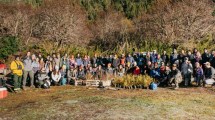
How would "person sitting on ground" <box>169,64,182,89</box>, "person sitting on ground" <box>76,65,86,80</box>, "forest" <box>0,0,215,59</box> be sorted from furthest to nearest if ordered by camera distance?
"forest" <box>0,0,215,59</box>
"person sitting on ground" <box>76,65,86,80</box>
"person sitting on ground" <box>169,64,182,89</box>

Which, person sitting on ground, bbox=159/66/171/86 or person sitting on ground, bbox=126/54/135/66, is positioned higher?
person sitting on ground, bbox=126/54/135/66

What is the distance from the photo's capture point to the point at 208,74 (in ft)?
73.6

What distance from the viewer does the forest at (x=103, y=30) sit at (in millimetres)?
34562

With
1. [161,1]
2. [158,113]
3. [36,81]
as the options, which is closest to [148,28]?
[161,1]

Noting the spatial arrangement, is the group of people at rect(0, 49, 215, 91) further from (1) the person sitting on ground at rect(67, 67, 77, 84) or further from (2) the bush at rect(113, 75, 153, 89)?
(2) the bush at rect(113, 75, 153, 89)

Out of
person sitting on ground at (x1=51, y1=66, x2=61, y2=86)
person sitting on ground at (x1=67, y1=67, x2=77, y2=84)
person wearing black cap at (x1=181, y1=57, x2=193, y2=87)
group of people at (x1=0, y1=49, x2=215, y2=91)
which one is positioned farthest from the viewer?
person sitting on ground at (x1=67, y1=67, x2=77, y2=84)

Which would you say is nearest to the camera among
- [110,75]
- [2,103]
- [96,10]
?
[2,103]

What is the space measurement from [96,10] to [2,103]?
49974mm

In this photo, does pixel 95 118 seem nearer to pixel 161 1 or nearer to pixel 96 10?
pixel 161 1

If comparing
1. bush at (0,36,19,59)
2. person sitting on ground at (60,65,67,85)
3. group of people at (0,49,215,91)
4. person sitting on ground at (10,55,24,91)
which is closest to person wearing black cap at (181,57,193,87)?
group of people at (0,49,215,91)

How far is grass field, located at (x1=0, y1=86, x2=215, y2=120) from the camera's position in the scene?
616 inches

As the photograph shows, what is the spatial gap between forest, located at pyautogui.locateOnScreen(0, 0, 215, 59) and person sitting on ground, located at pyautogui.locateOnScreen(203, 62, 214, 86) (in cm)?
841

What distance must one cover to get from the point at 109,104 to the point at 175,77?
19.1 ft

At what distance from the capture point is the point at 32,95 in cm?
2030
